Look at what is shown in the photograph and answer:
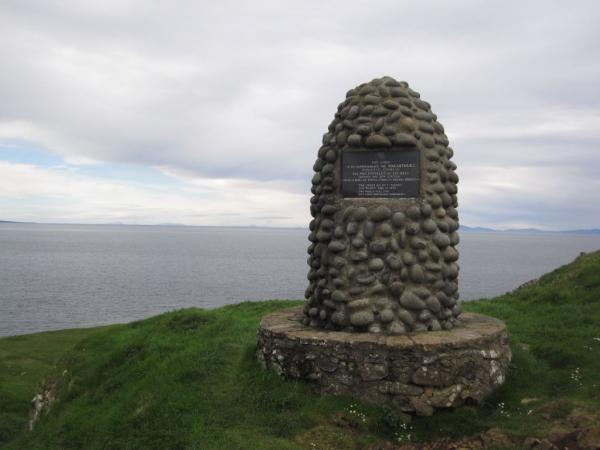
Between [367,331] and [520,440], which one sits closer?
[520,440]

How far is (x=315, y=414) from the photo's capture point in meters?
6.93

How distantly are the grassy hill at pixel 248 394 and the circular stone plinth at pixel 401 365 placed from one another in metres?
0.19

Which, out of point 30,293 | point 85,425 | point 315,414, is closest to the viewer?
point 315,414

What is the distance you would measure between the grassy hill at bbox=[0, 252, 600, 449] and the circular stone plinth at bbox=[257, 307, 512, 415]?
0.19 m

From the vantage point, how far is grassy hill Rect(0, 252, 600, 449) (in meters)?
6.73

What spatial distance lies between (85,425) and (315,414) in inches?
158

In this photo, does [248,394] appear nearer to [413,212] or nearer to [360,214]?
[360,214]

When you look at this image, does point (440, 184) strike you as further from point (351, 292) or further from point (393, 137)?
point (351, 292)

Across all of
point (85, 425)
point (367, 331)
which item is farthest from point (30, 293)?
point (367, 331)

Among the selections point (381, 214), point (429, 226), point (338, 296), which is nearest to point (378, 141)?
point (381, 214)

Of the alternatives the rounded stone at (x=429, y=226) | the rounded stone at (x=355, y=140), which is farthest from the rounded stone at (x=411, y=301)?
the rounded stone at (x=355, y=140)

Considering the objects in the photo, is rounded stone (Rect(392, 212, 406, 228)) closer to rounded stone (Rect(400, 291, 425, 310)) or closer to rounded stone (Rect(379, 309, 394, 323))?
rounded stone (Rect(400, 291, 425, 310))

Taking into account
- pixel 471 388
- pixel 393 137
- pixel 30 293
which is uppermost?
pixel 393 137

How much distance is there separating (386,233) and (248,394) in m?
3.00
